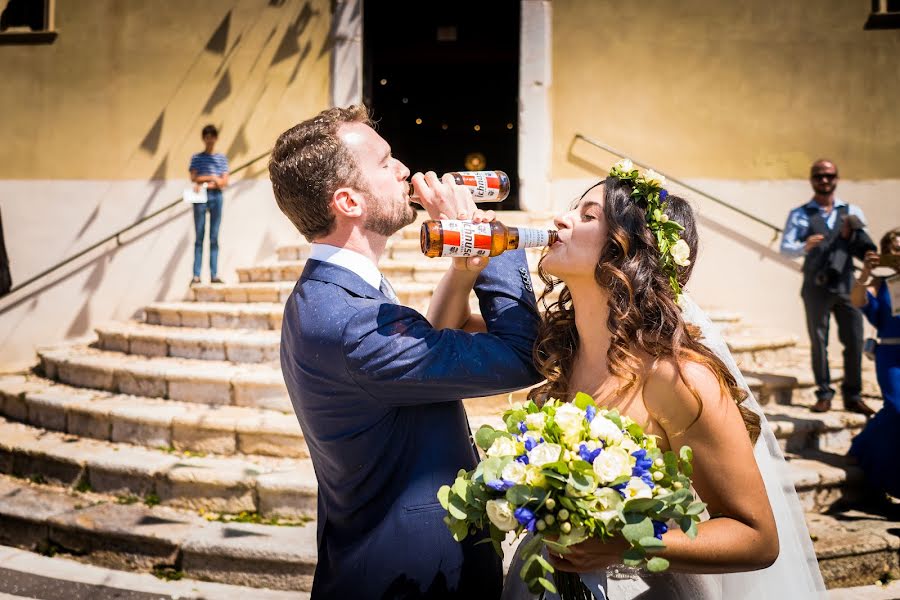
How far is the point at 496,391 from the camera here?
5.64ft

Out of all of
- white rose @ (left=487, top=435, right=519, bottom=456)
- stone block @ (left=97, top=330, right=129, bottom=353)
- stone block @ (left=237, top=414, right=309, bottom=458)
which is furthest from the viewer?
stone block @ (left=97, top=330, right=129, bottom=353)

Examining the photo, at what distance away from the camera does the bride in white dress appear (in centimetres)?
171

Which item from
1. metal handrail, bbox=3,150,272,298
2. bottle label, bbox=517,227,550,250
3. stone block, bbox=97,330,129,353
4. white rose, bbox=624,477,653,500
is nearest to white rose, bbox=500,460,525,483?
white rose, bbox=624,477,653,500

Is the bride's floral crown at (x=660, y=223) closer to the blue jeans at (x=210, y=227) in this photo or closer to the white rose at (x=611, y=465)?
→ the white rose at (x=611, y=465)

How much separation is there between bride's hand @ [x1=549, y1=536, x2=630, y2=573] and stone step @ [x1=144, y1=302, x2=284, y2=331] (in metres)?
5.28

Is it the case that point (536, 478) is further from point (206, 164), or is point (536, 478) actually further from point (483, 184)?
point (206, 164)

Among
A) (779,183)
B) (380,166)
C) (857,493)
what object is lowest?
(857,493)

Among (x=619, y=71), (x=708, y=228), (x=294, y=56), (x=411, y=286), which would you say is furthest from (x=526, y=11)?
(x=411, y=286)

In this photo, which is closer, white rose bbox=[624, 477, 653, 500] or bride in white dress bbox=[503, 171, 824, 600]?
white rose bbox=[624, 477, 653, 500]

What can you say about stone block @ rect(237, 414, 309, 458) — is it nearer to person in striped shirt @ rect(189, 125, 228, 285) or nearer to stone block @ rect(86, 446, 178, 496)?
stone block @ rect(86, 446, 178, 496)

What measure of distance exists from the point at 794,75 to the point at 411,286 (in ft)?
17.8

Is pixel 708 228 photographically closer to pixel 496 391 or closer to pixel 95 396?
pixel 95 396

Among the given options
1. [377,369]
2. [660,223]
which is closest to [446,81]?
[660,223]

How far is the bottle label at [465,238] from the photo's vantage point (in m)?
1.72
